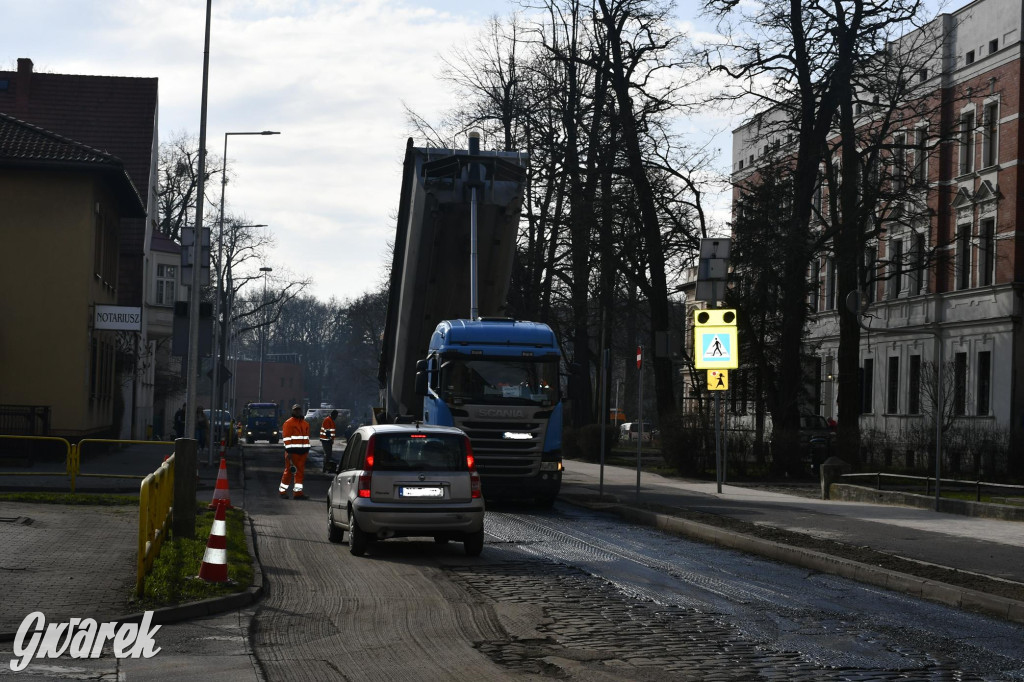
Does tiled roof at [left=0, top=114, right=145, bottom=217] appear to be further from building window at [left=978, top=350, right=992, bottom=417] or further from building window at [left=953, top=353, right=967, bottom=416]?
building window at [left=978, top=350, right=992, bottom=417]

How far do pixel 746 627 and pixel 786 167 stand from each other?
81.7 ft

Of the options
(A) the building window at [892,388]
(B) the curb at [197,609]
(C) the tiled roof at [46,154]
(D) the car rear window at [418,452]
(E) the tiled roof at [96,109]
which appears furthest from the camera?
(A) the building window at [892,388]

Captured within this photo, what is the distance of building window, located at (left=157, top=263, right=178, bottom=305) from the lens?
5803 cm

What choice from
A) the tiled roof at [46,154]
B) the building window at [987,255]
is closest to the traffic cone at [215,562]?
the tiled roof at [46,154]

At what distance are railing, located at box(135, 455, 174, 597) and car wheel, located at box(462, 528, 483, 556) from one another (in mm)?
3381

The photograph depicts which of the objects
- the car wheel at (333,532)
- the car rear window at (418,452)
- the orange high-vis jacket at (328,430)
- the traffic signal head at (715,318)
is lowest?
the car wheel at (333,532)

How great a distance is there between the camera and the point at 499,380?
21.8 m

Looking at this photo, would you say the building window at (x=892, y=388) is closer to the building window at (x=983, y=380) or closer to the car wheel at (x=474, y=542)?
the building window at (x=983, y=380)

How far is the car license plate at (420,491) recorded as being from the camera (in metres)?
14.8

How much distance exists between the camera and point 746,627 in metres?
9.98

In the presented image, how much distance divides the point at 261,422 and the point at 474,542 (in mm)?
63131

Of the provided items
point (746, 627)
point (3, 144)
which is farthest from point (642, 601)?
point (3, 144)

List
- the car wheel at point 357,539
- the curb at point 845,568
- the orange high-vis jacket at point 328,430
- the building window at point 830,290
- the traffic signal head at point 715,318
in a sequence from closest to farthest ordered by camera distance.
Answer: the curb at point 845,568
the car wheel at point 357,539
the traffic signal head at point 715,318
the orange high-vis jacket at point 328,430
the building window at point 830,290

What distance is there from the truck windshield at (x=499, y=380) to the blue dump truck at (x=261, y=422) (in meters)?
54.9
